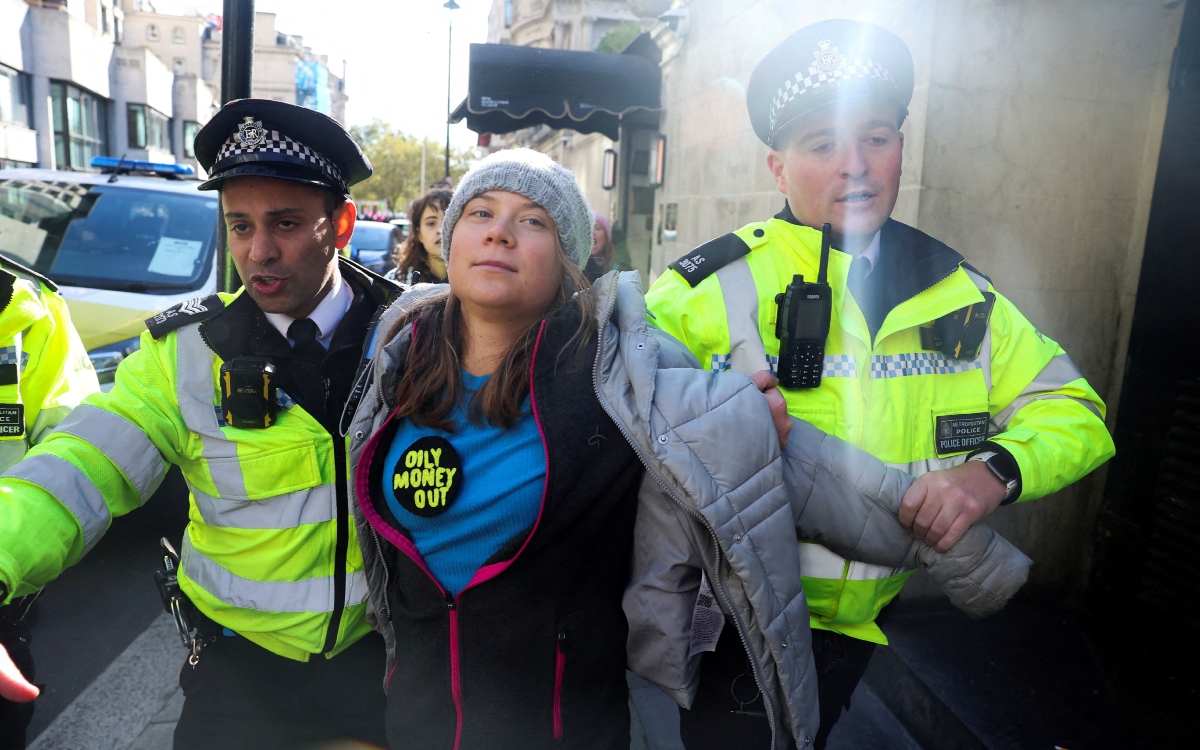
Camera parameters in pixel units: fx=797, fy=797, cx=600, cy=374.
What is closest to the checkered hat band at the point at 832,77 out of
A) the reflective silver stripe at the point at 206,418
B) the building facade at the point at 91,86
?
the reflective silver stripe at the point at 206,418

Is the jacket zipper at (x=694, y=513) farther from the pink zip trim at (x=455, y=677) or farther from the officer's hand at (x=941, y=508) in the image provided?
the pink zip trim at (x=455, y=677)

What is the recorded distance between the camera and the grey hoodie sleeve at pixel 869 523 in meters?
1.58

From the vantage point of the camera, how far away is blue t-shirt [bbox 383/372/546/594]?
1587 millimetres

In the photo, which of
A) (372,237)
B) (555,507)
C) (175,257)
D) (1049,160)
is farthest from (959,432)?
(372,237)

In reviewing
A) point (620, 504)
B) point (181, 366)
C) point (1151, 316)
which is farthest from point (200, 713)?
point (1151, 316)

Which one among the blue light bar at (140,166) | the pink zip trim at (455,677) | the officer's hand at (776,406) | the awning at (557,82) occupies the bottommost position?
the pink zip trim at (455,677)

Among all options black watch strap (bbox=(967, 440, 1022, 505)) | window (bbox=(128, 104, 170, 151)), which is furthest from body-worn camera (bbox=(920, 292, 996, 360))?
window (bbox=(128, 104, 170, 151))

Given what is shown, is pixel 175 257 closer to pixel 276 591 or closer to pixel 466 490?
pixel 276 591

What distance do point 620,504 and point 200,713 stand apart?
3.76 ft

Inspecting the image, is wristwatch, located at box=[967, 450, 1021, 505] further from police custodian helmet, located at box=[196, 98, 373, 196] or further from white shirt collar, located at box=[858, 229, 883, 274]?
police custodian helmet, located at box=[196, 98, 373, 196]

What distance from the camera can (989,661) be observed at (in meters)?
3.36

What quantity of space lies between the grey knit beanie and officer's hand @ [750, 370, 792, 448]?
1.66 ft

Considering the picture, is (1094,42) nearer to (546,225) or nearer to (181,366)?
(546,225)

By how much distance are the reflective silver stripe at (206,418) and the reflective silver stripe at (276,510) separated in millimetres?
35
